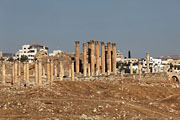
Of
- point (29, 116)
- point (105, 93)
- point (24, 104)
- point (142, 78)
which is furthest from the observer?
point (142, 78)

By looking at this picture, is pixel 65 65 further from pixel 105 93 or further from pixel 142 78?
pixel 105 93

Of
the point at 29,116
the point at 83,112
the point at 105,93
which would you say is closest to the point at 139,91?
the point at 105,93

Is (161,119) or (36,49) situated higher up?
(36,49)

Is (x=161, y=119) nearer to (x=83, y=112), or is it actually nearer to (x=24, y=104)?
(x=83, y=112)

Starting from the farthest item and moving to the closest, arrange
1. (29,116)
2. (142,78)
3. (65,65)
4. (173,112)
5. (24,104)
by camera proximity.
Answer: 1. (65,65)
2. (142,78)
3. (173,112)
4. (24,104)
5. (29,116)

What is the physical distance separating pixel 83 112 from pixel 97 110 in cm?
158

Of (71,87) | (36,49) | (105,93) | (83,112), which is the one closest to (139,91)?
(105,93)

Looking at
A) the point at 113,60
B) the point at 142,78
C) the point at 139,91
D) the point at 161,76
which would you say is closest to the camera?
the point at 139,91

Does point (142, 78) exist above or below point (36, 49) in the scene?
below

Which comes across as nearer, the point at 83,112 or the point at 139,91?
the point at 83,112

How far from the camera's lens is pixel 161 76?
66.3 meters

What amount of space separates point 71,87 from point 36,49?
93759 mm

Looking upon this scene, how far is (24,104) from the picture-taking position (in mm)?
24375

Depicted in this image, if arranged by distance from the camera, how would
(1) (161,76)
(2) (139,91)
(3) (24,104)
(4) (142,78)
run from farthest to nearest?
(1) (161,76), (4) (142,78), (2) (139,91), (3) (24,104)
